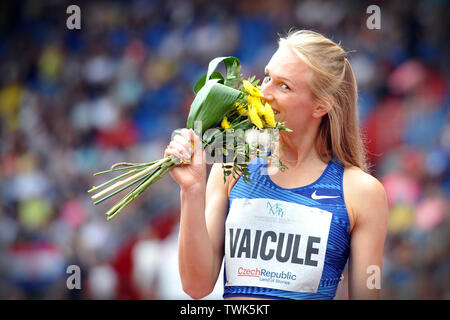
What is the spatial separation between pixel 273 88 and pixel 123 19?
667 cm

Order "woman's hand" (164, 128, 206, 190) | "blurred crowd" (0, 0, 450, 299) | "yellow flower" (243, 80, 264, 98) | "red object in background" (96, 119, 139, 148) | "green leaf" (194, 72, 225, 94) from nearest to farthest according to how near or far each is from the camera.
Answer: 1. "woman's hand" (164, 128, 206, 190)
2. "yellow flower" (243, 80, 264, 98)
3. "green leaf" (194, 72, 225, 94)
4. "blurred crowd" (0, 0, 450, 299)
5. "red object in background" (96, 119, 139, 148)

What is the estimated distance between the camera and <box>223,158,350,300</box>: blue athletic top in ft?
7.60

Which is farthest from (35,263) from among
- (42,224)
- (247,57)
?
(247,57)

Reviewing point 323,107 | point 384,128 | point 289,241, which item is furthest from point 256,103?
point 384,128

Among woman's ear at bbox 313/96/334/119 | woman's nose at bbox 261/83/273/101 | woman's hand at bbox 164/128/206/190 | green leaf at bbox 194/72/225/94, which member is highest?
green leaf at bbox 194/72/225/94

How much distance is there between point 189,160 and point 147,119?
5423 millimetres

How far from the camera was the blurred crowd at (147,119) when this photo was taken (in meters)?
5.66

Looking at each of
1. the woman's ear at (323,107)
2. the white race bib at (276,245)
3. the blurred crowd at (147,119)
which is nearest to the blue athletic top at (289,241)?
the white race bib at (276,245)

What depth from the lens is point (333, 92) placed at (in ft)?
7.95

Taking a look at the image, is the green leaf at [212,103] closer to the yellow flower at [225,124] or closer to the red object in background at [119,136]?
the yellow flower at [225,124]

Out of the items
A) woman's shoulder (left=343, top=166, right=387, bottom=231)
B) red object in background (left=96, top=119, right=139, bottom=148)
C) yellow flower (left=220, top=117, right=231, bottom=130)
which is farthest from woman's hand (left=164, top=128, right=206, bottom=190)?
red object in background (left=96, top=119, right=139, bottom=148)

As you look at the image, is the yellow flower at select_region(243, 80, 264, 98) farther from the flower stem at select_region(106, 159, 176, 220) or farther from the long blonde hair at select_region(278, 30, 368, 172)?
the flower stem at select_region(106, 159, 176, 220)

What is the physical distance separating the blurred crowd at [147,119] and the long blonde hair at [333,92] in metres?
2.44
